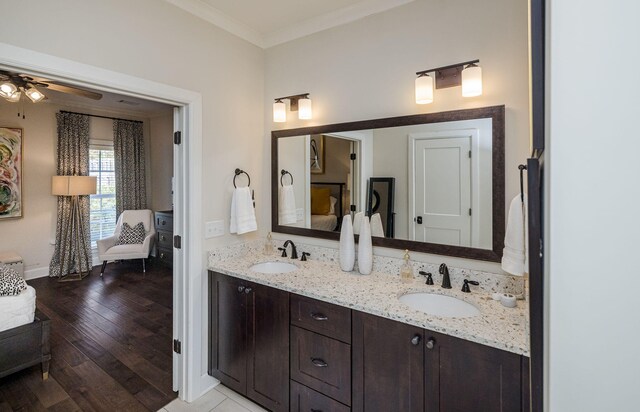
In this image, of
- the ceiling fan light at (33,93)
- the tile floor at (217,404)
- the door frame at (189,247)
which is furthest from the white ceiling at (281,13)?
the tile floor at (217,404)

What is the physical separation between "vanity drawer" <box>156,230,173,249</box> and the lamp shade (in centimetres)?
121

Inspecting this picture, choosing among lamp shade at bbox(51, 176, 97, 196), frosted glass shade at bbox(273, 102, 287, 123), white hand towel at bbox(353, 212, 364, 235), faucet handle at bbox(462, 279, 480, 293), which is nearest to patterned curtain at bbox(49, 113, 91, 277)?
lamp shade at bbox(51, 176, 97, 196)

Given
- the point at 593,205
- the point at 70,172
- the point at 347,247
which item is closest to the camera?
the point at 593,205

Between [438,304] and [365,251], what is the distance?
1.77 ft

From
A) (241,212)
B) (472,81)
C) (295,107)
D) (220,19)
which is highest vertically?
(220,19)

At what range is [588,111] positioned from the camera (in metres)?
0.54

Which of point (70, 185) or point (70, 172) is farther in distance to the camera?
point (70, 172)

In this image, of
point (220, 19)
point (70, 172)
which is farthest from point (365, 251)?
point (70, 172)

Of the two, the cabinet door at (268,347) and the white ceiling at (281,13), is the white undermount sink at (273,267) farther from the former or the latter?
the white ceiling at (281,13)

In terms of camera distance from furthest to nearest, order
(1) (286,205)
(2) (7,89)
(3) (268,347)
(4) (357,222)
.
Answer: (2) (7,89) < (1) (286,205) < (4) (357,222) < (3) (268,347)

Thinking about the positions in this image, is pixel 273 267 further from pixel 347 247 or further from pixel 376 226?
pixel 376 226

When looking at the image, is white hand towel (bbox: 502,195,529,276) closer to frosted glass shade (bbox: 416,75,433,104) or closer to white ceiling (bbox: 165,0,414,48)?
frosted glass shade (bbox: 416,75,433,104)

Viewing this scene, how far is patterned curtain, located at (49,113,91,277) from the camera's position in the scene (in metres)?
4.88

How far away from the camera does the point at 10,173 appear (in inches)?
175
